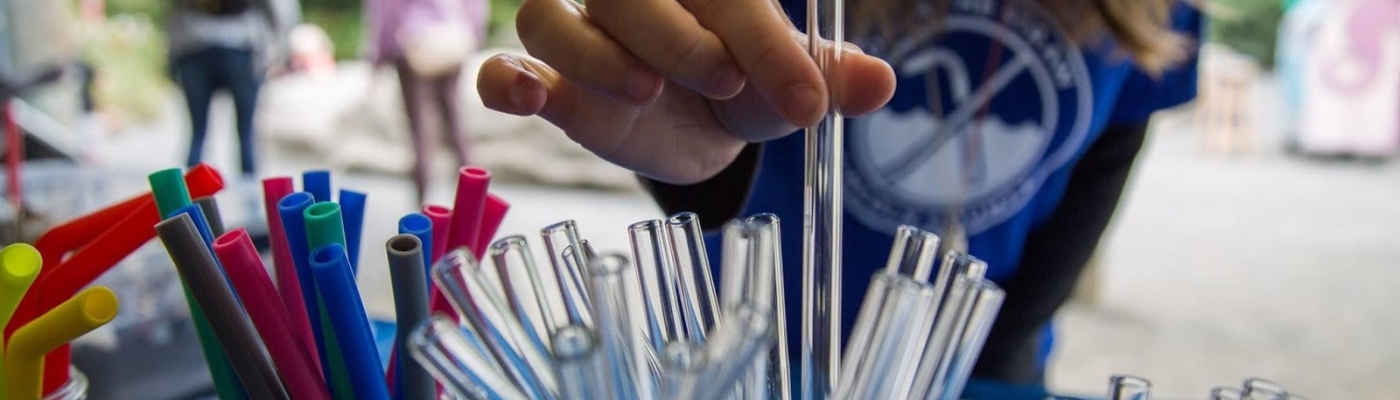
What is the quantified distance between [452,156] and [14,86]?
1.21 meters

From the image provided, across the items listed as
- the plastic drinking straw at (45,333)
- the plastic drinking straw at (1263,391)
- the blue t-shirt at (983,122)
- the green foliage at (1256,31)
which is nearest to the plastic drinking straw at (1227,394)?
the plastic drinking straw at (1263,391)

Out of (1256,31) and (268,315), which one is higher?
(1256,31)

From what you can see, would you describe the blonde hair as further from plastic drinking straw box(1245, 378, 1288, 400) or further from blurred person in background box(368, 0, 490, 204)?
blurred person in background box(368, 0, 490, 204)

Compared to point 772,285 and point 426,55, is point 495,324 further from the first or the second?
point 426,55

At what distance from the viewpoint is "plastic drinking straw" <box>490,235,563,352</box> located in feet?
0.63

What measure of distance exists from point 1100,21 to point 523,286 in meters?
0.49

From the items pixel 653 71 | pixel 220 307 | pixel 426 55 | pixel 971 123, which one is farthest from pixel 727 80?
pixel 426 55

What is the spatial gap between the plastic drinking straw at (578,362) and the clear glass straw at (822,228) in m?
0.07

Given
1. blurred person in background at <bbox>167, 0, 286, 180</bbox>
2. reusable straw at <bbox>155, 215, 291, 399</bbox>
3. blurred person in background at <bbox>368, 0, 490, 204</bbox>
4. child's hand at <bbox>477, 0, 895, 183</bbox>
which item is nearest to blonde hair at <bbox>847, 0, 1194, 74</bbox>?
child's hand at <bbox>477, 0, 895, 183</bbox>

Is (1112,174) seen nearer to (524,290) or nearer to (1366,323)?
(524,290)

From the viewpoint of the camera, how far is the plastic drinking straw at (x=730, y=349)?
0.52 feet

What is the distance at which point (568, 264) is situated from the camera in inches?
8.6

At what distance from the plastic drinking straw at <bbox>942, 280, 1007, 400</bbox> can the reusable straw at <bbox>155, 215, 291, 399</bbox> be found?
14cm

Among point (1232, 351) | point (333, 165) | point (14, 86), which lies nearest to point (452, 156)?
point (333, 165)
